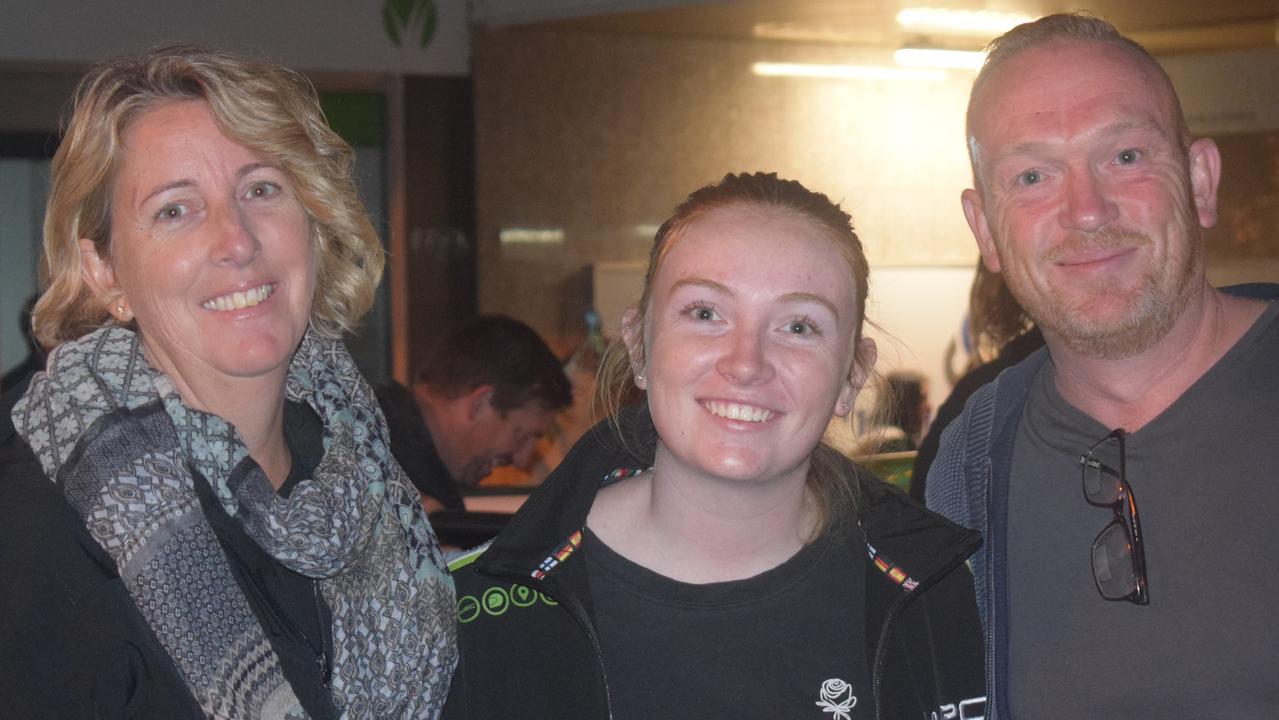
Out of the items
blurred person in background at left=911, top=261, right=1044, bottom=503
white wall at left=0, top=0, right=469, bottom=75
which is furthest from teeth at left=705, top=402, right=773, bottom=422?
white wall at left=0, top=0, right=469, bottom=75

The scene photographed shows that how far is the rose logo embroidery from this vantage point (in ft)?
6.54

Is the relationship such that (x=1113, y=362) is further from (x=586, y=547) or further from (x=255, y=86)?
(x=255, y=86)

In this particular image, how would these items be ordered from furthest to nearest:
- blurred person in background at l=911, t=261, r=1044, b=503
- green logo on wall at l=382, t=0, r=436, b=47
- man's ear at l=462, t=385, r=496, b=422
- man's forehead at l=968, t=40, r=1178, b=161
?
green logo on wall at l=382, t=0, r=436, b=47
man's ear at l=462, t=385, r=496, b=422
blurred person in background at l=911, t=261, r=1044, b=503
man's forehead at l=968, t=40, r=1178, b=161

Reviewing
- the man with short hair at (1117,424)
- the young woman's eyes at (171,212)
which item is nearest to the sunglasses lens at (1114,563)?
the man with short hair at (1117,424)

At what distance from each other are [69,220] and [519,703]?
1033mm

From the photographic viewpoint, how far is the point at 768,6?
567 centimetres

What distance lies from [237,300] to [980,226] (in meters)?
1.28

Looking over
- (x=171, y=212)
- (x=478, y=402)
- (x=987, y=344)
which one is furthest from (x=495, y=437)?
(x=171, y=212)

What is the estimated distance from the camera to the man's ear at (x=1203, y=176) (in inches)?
90.3

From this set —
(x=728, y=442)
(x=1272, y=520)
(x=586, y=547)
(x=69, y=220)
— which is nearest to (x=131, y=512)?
(x=69, y=220)

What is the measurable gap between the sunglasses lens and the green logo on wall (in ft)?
14.7

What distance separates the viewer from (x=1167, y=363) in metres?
2.19

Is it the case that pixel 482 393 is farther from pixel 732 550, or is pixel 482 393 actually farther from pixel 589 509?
pixel 732 550

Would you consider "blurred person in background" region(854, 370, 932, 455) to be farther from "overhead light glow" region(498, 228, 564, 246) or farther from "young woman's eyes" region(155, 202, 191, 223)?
"overhead light glow" region(498, 228, 564, 246)
